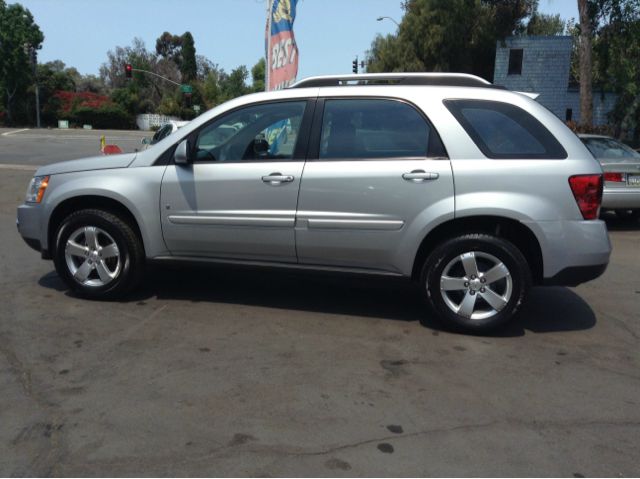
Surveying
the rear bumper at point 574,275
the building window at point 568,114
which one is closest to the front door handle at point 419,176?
the rear bumper at point 574,275

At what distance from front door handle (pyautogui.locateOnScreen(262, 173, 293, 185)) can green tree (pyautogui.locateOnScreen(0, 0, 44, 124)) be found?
63.1 meters

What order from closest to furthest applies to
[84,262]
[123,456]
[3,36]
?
1. [123,456]
2. [84,262]
3. [3,36]

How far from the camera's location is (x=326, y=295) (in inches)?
221

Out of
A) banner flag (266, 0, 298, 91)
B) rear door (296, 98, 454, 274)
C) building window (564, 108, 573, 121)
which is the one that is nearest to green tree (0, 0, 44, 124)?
building window (564, 108, 573, 121)


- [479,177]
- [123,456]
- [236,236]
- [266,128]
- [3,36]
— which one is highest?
[3,36]

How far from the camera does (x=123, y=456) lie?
2.90 metres

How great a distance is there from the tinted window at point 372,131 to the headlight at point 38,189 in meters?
2.47

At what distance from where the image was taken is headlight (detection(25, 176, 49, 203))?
5.31m

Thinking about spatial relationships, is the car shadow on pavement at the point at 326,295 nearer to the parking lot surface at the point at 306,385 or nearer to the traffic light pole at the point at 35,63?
the parking lot surface at the point at 306,385

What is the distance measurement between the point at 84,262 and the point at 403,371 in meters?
2.92

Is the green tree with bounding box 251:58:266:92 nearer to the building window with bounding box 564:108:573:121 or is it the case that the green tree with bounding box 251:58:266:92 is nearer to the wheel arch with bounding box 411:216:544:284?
the building window with bounding box 564:108:573:121

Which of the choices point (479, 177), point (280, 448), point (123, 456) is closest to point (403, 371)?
point (280, 448)

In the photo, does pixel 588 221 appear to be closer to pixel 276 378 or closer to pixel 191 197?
pixel 276 378

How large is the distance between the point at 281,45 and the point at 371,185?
33.6ft
